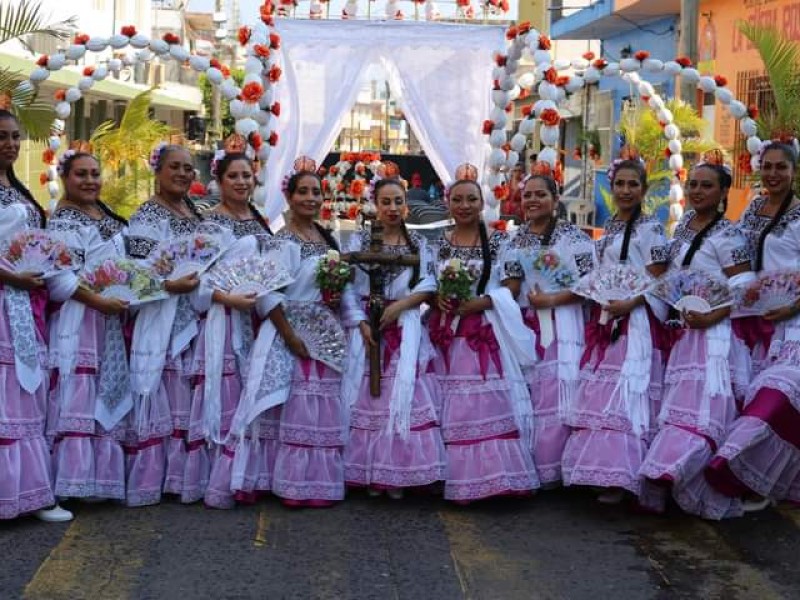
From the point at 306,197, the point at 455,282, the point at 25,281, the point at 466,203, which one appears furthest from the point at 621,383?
the point at 25,281

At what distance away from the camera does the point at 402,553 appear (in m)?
5.94

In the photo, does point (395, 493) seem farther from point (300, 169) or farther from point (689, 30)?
point (689, 30)

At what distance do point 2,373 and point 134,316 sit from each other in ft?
2.79

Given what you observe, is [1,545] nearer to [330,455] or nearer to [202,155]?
[330,455]

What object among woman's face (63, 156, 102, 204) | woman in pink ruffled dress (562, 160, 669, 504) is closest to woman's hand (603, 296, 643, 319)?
woman in pink ruffled dress (562, 160, 669, 504)

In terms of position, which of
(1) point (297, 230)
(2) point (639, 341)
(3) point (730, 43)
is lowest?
(2) point (639, 341)

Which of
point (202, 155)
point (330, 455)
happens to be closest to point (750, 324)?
point (330, 455)

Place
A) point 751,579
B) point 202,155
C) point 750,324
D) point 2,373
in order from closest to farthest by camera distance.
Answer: point 751,579 → point 2,373 → point 750,324 → point 202,155

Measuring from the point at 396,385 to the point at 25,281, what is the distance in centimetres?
191

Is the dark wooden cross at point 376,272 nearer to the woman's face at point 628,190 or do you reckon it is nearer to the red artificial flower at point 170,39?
the woman's face at point 628,190

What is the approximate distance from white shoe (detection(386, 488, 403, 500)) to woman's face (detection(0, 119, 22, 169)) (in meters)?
2.54

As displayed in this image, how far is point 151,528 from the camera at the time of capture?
624cm

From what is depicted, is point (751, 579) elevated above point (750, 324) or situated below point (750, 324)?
below

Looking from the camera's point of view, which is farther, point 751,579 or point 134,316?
point 134,316
